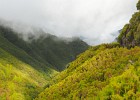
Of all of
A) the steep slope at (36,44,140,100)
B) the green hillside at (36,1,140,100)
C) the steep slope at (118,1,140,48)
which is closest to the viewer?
the steep slope at (36,44,140,100)

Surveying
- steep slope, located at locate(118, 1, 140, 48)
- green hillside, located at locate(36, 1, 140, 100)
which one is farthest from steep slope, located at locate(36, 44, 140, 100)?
steep slope, located at locate(118, 1, 140, 48)

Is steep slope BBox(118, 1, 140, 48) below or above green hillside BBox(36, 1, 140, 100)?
above

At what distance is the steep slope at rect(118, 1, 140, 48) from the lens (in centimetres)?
15075

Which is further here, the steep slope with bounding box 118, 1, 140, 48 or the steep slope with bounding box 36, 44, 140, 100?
the steep slope with bounding box 118, 1, 140, 48

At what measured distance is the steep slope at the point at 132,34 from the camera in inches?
5935

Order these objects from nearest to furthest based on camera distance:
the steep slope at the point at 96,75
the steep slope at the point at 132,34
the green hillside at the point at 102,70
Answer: the steep slope at the point at 96,75 → the green hillside at the point at 102,70 → the steep slope at the point at 132,34

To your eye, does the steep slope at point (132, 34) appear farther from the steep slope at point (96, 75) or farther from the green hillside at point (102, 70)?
the steep slope at point (96, 75)

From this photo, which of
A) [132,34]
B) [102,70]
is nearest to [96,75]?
Result: [102,70]

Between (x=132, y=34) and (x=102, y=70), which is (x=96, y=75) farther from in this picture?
(x=132, y=34)

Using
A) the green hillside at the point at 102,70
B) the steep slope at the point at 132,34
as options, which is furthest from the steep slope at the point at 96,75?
the steep slope at the point at 132,34

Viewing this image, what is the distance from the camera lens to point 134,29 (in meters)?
158

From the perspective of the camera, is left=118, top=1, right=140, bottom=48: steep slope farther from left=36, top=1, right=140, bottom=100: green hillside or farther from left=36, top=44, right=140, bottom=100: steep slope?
left=36, top=44, right=140, bottom=100: steep slope

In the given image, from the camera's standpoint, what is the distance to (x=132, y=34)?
16062 cm

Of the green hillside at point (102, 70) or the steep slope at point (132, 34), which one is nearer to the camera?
the green hillside at point (102, 70)
